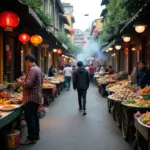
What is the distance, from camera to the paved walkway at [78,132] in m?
6.26

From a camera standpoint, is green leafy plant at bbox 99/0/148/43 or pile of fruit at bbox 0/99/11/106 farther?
green leafy plant at bbox 99/0/148/43

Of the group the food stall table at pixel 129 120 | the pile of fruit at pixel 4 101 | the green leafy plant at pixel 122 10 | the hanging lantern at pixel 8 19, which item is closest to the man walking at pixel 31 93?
the pile of fruit at pixel 4 101

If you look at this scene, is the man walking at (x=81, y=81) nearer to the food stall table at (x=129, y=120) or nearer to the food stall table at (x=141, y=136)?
the food stall table at (x=129, y=120)

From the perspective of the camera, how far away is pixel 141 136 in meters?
5.61

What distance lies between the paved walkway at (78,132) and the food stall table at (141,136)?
559 millimetres

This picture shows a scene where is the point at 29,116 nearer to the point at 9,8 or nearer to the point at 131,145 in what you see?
the point at 131,145

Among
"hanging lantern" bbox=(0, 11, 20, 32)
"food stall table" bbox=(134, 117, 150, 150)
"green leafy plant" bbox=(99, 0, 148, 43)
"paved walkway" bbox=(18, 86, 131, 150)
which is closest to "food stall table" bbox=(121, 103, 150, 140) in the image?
"paved walkway" bbox=(18, 86, 131, 150)

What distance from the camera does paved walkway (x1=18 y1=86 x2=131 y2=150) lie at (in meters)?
6.26

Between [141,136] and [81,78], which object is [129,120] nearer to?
[141,136]

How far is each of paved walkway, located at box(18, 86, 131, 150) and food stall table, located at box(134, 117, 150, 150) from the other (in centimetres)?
56

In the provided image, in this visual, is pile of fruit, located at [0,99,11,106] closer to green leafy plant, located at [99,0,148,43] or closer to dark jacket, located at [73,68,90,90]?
dark jacket, located at [73,68,90,90]

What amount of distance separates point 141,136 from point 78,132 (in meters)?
2.28

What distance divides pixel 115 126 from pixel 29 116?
9.82 feet

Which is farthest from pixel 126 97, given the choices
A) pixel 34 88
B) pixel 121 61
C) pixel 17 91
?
pixel 121 61
